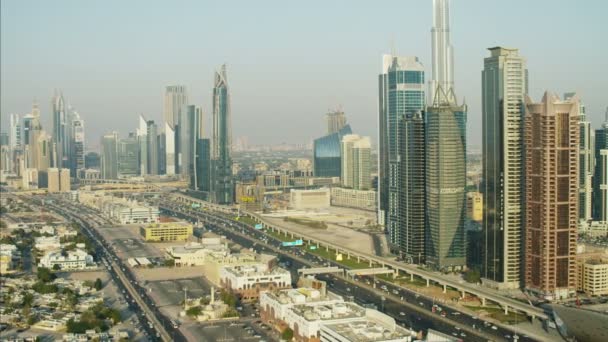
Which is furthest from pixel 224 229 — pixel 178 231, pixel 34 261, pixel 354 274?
pixel 354 274

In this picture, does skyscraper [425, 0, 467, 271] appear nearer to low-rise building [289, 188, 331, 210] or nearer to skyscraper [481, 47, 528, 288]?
skyscraper [481, 47, 528, 288]

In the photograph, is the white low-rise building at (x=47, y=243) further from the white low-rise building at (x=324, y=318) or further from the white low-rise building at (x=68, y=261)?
the white low-rise building at (x=324, y=318)

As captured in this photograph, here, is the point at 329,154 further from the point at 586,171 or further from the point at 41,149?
the point at 586,171

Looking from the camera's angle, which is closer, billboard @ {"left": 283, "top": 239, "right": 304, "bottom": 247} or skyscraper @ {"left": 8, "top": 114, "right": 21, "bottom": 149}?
billboard @ {"left": 283, "top": 239, "right": 304, "bottom": 247}

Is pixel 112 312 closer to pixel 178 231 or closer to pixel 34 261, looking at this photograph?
pixel 34 261

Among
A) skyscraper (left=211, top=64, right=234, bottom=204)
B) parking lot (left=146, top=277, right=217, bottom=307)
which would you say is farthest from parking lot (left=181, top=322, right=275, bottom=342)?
skyscraper (left=211, top=64, right=234, bottom=204)

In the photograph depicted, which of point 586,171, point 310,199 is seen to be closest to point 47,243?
point 310,199

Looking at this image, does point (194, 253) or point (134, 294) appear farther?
point (194, 253)
